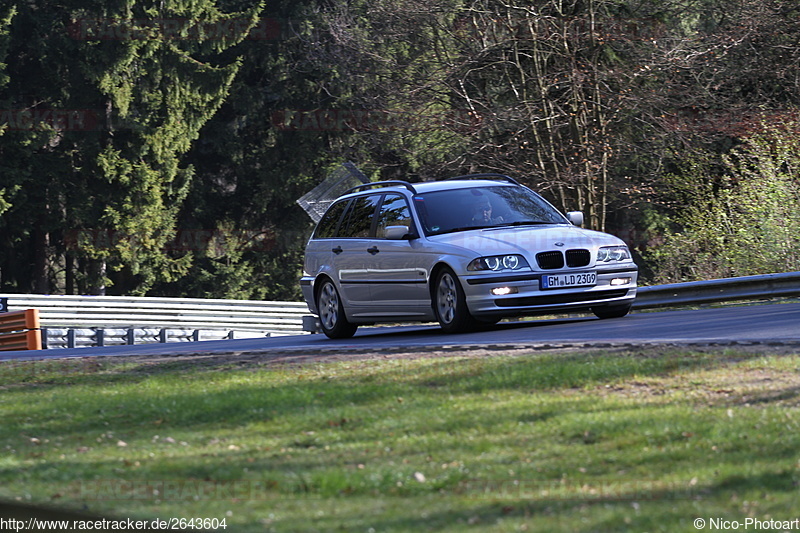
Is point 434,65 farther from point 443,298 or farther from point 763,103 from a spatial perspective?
point 443,298

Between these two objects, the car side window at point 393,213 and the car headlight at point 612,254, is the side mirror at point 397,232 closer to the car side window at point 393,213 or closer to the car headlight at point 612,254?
the car side window at point 393,213

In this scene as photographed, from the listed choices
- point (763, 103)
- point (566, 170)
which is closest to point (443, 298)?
point (566, 170)

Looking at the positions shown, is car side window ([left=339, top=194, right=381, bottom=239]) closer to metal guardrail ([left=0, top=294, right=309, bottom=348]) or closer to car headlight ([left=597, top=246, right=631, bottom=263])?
car headlight ([left=597, top=246, right=631, bottom=263])

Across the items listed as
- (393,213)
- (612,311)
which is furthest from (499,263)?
(612,311)

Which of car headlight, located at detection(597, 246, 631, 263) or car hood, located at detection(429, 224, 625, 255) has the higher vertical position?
car hood, located at detection(429, 224, 625, 255)

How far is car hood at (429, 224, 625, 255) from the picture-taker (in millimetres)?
13484

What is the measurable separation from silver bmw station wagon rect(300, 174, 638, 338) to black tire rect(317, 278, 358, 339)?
13 millimetres

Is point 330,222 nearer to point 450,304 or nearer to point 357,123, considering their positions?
point 450,304

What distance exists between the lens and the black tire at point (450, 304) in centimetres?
1348

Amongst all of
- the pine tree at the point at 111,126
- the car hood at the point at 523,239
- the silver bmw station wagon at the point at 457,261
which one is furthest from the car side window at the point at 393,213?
the pine tree at the point at 111,126

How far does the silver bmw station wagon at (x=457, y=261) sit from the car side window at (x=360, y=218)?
0.02 metres

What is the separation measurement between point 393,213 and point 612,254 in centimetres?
265

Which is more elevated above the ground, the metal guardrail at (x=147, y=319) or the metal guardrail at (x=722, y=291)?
the metal guardrail at (x=722, y=291)
